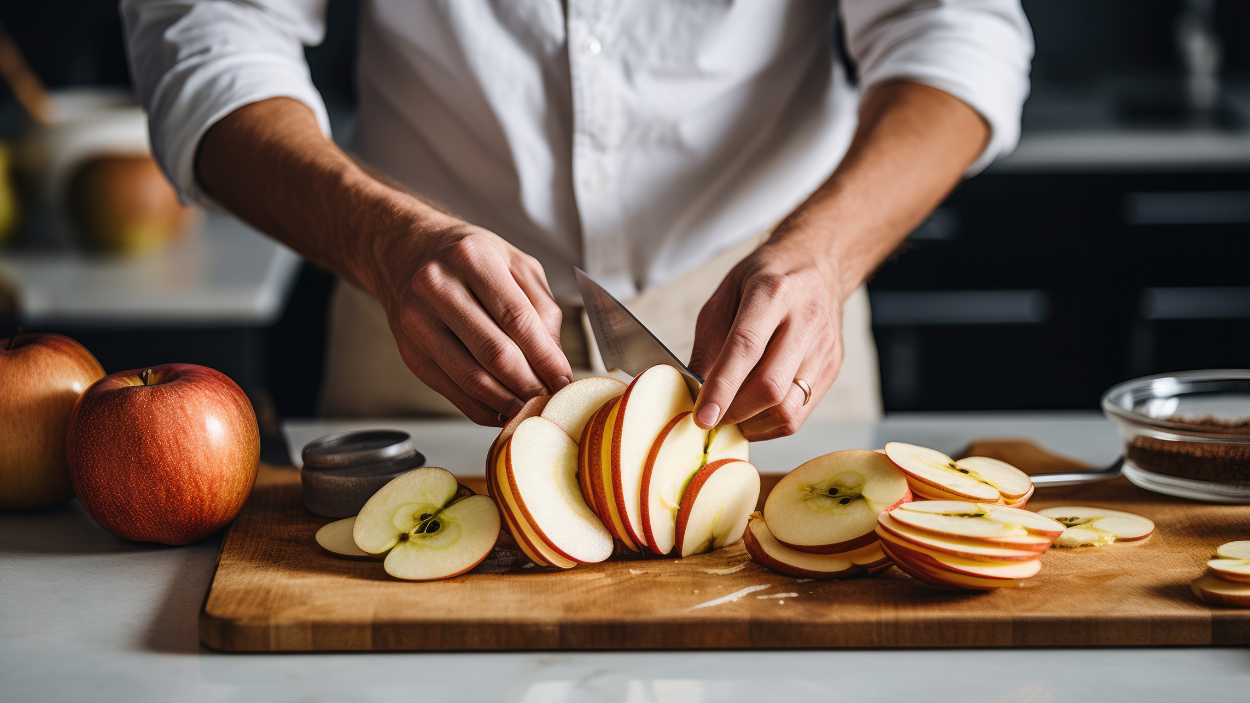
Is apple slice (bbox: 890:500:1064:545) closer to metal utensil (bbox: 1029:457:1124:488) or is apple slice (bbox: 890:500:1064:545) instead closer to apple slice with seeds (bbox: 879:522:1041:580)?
apple slice with seeds (bbox: 879:522:1041:580)

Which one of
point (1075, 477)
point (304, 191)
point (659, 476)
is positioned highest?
point (304, 191)

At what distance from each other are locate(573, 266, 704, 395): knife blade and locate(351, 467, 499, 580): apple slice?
0.67ft

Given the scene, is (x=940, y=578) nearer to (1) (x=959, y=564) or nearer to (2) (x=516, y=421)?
(1) (x=959, y=564)

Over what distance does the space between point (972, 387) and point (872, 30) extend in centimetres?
160

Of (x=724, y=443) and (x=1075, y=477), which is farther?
(x=1075, y=477)

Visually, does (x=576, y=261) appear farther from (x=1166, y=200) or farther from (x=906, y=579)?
(x=1166, y=200)

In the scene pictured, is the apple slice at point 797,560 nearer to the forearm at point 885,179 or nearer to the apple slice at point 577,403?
the apple slice at point 577,403

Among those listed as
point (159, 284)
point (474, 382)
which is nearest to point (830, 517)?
point (474, 382)

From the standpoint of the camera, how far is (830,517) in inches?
32.0

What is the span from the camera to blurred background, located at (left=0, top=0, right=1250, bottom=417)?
7.02 feet

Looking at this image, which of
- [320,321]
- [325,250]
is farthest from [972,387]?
[325,250]

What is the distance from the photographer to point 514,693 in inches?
26.5

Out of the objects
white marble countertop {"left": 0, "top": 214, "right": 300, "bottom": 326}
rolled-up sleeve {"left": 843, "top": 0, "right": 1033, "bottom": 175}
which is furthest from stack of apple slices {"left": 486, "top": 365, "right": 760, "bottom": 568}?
white marble countertop {"left": 0, "top": 214, "right": 300, "bottom": 326}

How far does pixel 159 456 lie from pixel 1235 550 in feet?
2.87
